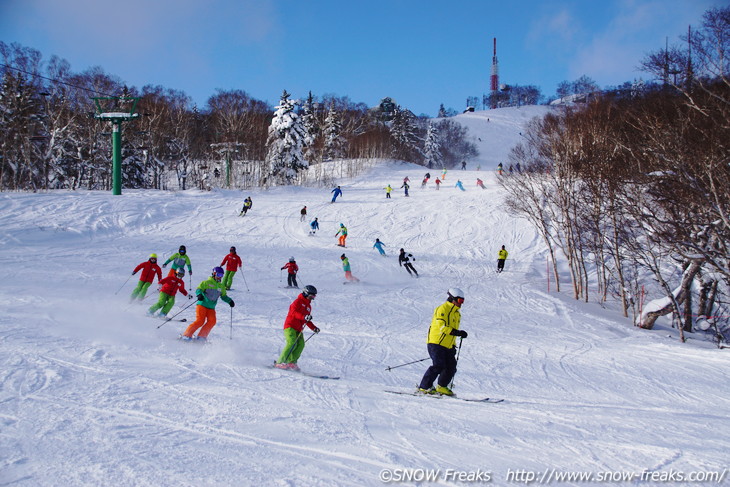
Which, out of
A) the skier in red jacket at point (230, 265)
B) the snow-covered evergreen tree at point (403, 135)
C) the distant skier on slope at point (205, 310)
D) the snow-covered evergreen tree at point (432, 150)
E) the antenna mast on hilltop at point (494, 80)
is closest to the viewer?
the distant skier on slope at point (205, 310)

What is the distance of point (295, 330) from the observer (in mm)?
7324

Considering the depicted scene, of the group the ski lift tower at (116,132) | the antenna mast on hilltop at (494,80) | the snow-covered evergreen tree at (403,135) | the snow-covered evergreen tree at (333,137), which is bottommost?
the ski lift tower at (116,132)

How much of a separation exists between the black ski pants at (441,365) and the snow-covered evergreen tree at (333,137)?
165ft

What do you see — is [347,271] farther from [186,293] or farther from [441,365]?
[441,365]

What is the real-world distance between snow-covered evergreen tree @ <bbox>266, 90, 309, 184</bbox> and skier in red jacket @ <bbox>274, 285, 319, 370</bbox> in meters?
38.1

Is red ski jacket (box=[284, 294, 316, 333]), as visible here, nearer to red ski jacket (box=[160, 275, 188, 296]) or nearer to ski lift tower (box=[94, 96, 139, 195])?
red ski jacket (box=[160, 275, 188, 296])

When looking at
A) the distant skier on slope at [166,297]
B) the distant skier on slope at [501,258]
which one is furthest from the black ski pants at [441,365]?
the distant skier on slope at [501,258]

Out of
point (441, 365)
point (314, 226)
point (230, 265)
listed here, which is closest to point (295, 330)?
point (441, 365)

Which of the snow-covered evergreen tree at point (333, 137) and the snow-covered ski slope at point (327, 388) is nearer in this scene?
the snow-covered ski slope at point (327, 388)

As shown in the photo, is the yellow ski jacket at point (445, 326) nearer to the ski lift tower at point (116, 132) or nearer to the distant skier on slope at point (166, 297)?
the distant skier on slope at point (166, 297)

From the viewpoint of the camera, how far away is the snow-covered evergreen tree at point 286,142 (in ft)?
143

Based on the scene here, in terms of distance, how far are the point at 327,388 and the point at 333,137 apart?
52803 millimetres

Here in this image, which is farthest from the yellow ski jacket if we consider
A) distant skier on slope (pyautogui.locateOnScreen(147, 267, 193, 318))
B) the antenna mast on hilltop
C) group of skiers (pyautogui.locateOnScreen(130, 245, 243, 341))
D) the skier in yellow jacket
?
the antenna mast on hilltop

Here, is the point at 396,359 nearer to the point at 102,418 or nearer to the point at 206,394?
the point at 206,394
